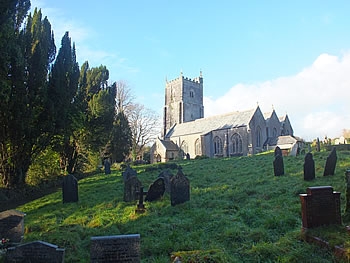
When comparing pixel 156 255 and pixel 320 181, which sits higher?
Answer: pixel 320 181

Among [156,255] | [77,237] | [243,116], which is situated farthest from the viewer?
[243,116]

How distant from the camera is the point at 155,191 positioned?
35.2 feet

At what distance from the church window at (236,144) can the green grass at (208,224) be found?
29339mm

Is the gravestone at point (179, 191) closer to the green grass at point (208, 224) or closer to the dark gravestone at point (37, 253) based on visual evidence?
the green grass at point (208, 224)

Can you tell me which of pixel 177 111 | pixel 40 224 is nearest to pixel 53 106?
pixel 40 224

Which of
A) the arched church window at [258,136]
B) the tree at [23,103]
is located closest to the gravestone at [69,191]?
the tree at [23,103]

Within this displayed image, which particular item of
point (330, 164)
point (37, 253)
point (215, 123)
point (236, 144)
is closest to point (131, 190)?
point (37, 253)

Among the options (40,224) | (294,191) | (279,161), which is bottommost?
(40,224)

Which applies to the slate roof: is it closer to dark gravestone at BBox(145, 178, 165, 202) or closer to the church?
the church

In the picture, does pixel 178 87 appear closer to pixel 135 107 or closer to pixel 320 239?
pixel 135 107

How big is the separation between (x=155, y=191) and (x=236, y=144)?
32.8 m

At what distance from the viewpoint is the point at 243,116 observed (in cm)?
4300

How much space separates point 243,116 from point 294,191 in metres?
34.5

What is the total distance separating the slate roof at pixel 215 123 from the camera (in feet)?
139
